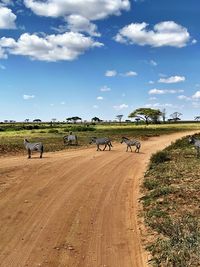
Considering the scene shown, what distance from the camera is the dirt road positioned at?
37.3ft

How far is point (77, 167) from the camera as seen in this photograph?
27266mm

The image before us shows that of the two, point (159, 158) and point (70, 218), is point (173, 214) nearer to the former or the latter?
point (70, 218)

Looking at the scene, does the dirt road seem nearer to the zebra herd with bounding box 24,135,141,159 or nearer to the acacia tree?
the zebra herd with bounding box 24,135,141,159

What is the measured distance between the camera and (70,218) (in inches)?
586

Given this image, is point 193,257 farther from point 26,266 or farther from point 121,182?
point 121,182

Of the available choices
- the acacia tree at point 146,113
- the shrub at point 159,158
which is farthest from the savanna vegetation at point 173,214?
the acacia tree at point 146,113

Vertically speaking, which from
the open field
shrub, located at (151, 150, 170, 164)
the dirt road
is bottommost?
the dirt road

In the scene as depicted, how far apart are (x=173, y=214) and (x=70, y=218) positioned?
11.3 ft

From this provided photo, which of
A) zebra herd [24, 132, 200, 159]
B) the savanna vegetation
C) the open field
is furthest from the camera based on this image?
the open field

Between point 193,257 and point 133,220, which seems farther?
point 133,220

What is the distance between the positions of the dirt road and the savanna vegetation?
499mm

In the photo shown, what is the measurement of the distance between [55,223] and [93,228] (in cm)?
129

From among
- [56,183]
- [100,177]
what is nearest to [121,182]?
[100,177]

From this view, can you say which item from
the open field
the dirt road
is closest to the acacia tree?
the open field
